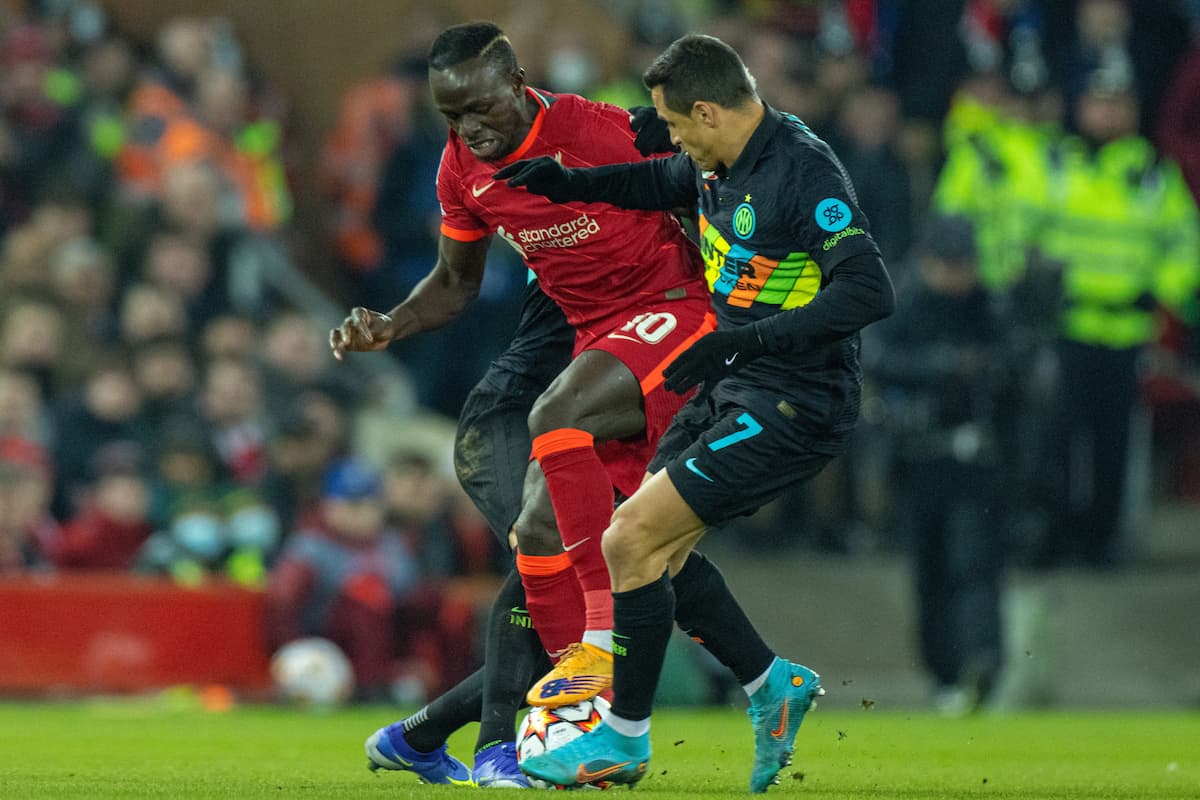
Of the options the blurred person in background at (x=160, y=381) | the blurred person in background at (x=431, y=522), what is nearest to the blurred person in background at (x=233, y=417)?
the blurred person in background at (x=160, y=381)

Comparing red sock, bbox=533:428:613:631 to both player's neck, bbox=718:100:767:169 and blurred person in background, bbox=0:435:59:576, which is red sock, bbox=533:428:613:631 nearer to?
player's neck, bbox=718:100:767:169

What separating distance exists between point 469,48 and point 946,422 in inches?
241

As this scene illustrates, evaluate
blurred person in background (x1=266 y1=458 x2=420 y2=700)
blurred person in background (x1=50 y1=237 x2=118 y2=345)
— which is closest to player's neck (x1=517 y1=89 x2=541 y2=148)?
blurred person in background (x1=266 y1=458 x2=420 y2=700)

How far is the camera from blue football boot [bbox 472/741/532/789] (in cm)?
656

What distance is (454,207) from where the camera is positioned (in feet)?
23.4

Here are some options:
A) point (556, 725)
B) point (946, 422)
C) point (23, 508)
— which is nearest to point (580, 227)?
point (556, 725)

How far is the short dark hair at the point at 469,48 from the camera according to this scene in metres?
6.62

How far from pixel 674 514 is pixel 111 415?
22.2ft

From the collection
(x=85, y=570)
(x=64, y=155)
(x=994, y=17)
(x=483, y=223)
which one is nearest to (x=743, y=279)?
(x=483, y=223)

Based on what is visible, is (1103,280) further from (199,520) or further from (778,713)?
(778,713)

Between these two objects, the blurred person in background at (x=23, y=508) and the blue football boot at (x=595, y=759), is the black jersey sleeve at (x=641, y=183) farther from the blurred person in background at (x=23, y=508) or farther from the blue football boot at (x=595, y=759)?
the blurred person in background at (x=23, y=508)

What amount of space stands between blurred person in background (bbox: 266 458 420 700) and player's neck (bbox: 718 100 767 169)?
6088 millimetres

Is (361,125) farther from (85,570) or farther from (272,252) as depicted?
(85,570)

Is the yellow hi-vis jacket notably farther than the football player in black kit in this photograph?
Yes
